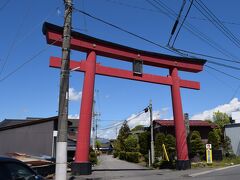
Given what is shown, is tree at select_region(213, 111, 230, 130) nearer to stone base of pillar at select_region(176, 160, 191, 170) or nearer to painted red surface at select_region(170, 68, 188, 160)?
painted red surface at select_region(170, 68, 188, 160)

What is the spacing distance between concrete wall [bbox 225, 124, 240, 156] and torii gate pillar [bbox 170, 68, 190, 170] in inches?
1079

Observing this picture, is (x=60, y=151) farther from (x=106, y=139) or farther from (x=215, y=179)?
(x=106, y=139)

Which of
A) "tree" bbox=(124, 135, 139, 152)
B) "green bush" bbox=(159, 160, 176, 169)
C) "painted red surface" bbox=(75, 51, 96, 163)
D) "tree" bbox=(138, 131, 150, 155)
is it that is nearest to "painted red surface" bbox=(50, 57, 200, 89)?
"painted red surface" bbox=(75, 51, 96, 163)

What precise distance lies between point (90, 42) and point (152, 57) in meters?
5.19

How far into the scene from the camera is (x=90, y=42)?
23047 mm

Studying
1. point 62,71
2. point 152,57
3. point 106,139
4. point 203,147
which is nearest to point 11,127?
point 152,57

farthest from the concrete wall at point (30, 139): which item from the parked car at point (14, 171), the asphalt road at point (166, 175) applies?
the parked car at point (14, 171)

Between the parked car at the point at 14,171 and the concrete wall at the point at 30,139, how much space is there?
65.5 ft

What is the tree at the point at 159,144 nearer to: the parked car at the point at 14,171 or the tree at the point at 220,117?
the parked car at the point at 14,171

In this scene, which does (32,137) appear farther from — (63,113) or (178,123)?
(63,113)

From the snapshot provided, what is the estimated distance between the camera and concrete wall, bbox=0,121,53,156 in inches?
1103

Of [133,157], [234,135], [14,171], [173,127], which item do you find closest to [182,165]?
[133,157]

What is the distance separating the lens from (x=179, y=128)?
26.3 metres

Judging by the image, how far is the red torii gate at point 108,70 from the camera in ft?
70.0
